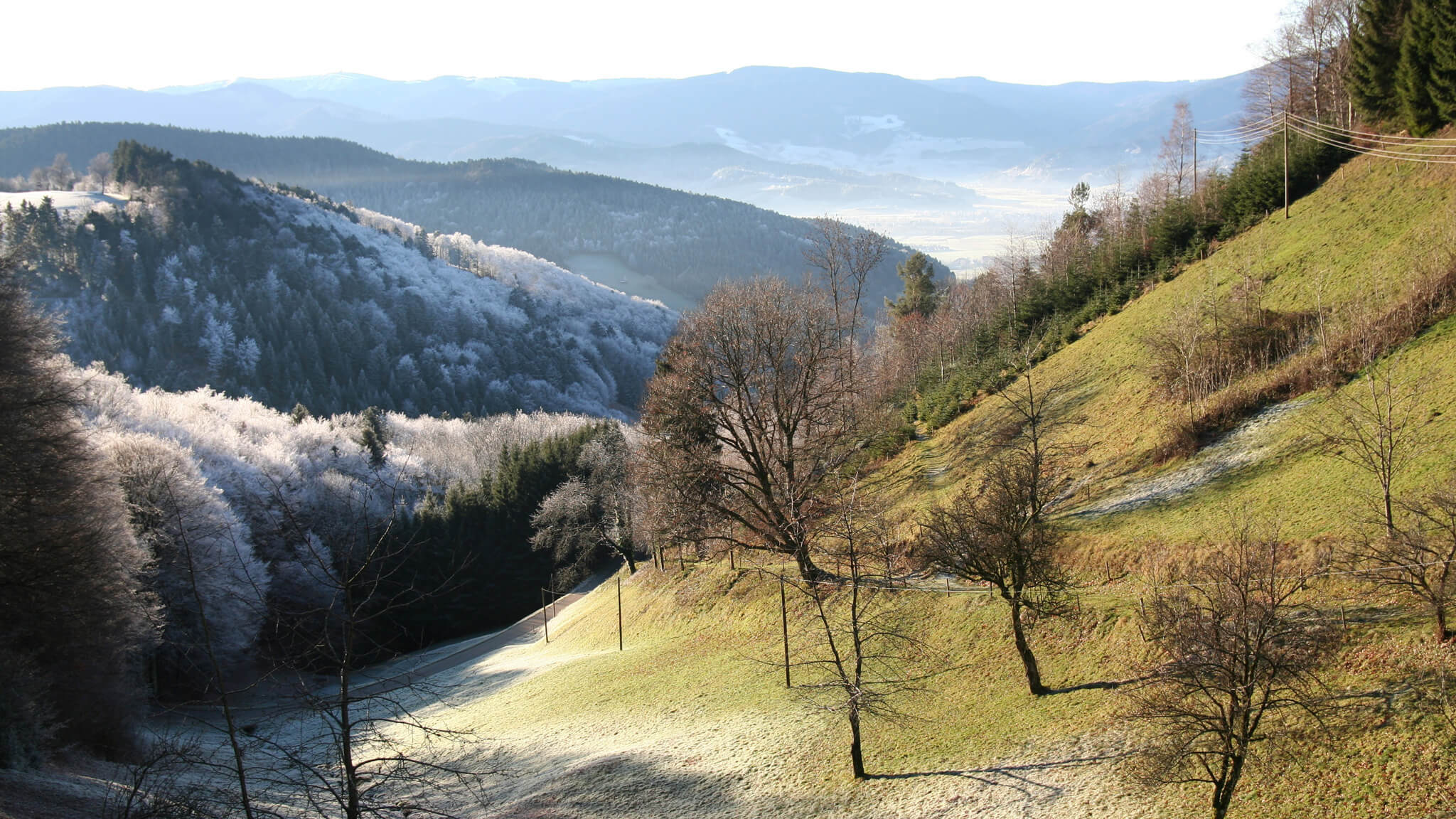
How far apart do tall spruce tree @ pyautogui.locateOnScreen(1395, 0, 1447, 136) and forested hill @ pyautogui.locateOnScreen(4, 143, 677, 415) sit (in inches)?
5061

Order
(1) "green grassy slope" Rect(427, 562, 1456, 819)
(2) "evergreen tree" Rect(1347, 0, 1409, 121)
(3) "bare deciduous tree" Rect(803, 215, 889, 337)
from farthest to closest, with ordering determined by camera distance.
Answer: (3) "bare deciduous tree" Rect(803, 215, 889, 337), (2) "evergreen tree" Rect(1347, 0, 1409, 121), (1) "green grassy slope" Rect(427, 562, 1456, 819)

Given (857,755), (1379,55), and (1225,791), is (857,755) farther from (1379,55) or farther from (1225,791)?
(1379,55)

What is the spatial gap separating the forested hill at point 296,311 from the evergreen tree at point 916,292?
92.8m

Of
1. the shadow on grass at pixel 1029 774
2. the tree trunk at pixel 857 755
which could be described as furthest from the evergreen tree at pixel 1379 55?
the tree trunk at pixel 857 755

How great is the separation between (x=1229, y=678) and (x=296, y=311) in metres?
166

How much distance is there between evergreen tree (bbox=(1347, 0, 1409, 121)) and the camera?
36.7 metres

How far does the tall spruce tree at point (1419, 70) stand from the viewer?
3334 centimetres

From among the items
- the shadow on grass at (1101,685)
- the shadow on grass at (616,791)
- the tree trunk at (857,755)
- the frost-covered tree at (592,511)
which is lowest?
the frost-covered tree at (592,511)

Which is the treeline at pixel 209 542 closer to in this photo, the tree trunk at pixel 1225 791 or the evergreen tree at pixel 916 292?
the tree trunk at pixel 1225 791

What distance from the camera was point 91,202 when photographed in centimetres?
16000

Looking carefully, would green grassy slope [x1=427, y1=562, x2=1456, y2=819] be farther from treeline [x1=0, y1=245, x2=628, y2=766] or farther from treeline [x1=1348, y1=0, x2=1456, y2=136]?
treeline [x1=1348, y1=0, x2=1456, y2=136]

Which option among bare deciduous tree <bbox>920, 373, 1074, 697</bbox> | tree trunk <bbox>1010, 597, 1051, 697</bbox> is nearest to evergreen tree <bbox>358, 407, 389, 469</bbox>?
bare deciduous tree <bbox>920, 373, 1074, 697</bbox>

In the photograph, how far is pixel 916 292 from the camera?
216 ft

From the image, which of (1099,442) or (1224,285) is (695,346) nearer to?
(1099,442)
